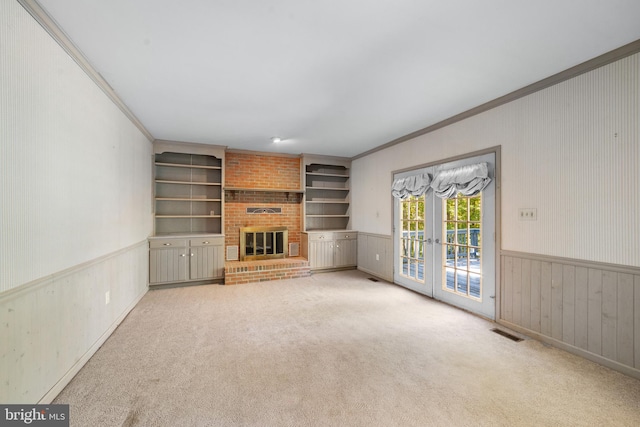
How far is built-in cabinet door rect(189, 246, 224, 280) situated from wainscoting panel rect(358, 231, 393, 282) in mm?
2941

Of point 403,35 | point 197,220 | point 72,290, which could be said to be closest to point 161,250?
point 197,220

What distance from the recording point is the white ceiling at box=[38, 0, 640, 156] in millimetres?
1845

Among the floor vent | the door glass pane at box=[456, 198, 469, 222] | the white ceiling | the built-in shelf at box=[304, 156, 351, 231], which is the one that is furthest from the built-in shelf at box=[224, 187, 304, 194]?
the floor vent

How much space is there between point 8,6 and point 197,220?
435cm

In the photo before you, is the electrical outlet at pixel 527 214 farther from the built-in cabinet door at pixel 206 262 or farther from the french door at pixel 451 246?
the built-in cabinet door at pixel 206 262

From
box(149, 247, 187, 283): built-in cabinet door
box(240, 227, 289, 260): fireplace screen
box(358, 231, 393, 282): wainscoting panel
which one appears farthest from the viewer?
box(240, 227, 289, 260): fireplace screen

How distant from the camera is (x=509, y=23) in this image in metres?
1.97

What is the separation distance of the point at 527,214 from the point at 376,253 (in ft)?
9.83

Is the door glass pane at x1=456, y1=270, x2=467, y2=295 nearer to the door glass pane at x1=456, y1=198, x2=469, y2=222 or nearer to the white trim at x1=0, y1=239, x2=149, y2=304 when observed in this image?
the door glass pane at x1=456, y1=198, x2=469, y2=222

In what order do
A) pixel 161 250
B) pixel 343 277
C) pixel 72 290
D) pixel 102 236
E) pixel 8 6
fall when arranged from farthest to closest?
pixel 343 277, pixel 161 250, pixel 102 236, pixel 72 290, pixel 8 6

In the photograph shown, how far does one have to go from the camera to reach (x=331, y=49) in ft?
7.51

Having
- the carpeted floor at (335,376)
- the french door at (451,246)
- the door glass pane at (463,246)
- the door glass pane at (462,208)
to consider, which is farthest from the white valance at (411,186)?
the carpeted floor at (335,376)

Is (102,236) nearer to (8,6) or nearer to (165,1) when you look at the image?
(8,6)

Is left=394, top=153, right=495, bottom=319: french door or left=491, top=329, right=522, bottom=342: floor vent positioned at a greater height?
left=394, top=153, right=495, bottom=319: french door
